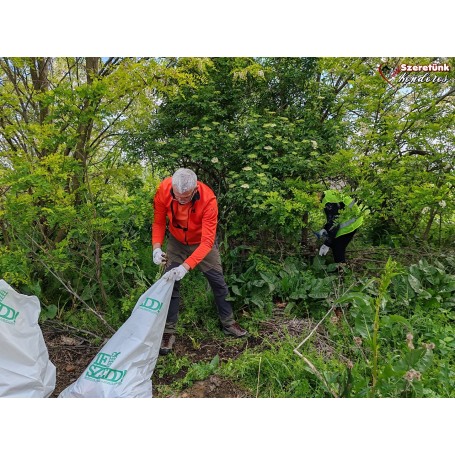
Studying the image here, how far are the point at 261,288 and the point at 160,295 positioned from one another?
3.80 feet

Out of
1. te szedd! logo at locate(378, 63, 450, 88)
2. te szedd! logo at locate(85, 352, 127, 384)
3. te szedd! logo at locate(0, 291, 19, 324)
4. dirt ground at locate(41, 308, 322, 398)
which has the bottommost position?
dirt ground at locate(41, 308, 322, 398)

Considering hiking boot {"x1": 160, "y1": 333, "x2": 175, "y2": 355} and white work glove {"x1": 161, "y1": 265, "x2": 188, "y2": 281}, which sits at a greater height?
white work glove {"x1": 161, "y1": 265, "x2": 188, "y2": 281}

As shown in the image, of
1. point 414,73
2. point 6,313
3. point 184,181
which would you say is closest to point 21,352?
point 6,313

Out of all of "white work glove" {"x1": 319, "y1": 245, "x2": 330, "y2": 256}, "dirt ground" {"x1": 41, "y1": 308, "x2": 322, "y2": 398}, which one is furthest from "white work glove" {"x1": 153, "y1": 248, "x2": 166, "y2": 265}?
"white work glove" {"x1": 319, "y1": 245, "x2": 330, "y2": 256}

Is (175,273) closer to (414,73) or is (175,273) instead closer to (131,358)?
(131,358)

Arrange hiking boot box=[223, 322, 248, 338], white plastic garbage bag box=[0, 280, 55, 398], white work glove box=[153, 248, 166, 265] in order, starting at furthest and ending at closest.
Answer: hiking boot box=[223, 322, 248, 338] → white work glove box=[153, 248, 166, 265] → white plastic garbage bag box=[0, 280, 55, 398]

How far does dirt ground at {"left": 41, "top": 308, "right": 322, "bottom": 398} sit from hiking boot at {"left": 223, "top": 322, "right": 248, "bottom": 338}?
0.06m

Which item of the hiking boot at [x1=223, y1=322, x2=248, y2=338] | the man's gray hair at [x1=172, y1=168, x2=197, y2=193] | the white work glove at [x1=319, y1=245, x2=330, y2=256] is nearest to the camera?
the man's gray hair at [x1=172, y1=168, x2=197, y2=193]

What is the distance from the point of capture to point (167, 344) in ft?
10.3

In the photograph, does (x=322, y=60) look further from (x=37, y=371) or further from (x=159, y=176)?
(x=37, y=371)

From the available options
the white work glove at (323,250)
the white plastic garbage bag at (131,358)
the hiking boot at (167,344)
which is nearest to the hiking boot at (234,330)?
the hiking boot at (167,344)

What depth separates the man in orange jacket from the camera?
109 inches

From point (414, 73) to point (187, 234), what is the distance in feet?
8.35

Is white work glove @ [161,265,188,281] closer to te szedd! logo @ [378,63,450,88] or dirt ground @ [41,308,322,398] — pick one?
dirt ground @ [41,308,322,398]
